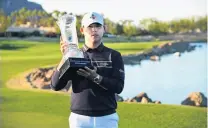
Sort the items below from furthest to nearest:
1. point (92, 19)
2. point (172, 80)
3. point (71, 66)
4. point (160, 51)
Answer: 1. point (160, 51)
2. point (172, 80)
3. point (92, 19)
4. point (71, 66)

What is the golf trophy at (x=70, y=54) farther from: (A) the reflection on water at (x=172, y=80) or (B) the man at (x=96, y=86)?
(A) the reflection on water at (x=172, y=80)

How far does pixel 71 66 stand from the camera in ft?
5.42

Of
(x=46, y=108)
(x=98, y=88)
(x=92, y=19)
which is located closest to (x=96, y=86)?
(x=98, y=88)

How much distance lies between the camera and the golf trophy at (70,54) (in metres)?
1.67

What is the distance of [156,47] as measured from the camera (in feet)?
10.8

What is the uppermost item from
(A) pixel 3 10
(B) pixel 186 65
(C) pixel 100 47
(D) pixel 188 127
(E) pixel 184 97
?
(A) pixel 3 10

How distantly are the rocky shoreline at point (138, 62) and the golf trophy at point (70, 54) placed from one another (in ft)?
4.60

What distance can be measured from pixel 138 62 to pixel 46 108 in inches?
30.5

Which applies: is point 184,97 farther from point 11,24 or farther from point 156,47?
point 11,24

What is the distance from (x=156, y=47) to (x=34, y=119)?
3.56 ft

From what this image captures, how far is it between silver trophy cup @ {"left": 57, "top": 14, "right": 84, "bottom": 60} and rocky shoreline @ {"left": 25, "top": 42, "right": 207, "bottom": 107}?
1399mm

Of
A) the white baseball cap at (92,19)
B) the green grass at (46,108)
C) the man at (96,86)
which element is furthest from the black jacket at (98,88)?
the green grass at (46,108)

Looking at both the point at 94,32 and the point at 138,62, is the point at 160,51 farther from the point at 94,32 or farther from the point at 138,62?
the point at 94,32

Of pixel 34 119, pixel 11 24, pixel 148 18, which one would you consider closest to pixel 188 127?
pixel 148 18
